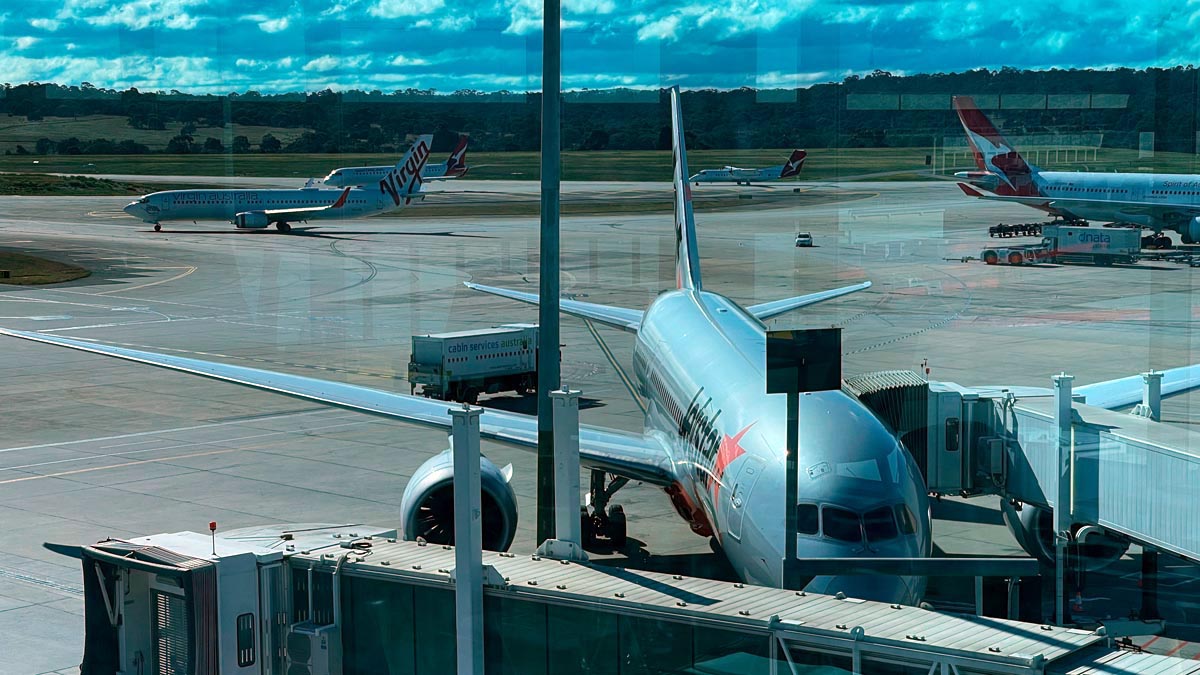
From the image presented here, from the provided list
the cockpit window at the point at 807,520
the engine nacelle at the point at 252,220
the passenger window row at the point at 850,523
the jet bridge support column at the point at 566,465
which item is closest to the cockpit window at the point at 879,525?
the passenger window row at the point at 850,523

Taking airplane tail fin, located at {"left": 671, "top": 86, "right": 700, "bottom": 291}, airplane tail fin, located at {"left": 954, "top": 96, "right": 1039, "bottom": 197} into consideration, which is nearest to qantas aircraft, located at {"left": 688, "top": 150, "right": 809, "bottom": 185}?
airplane tail fin, located at {"left": 671, "top": 86, "right": 700, "bottom": 291}

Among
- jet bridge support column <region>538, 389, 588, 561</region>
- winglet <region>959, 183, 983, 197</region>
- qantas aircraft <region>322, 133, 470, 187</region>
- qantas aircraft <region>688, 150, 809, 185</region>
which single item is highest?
qantas aircraft <region>322, 133, 470, 187</region>

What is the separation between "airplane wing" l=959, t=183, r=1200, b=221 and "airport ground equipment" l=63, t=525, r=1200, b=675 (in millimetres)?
16747

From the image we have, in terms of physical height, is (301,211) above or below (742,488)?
above

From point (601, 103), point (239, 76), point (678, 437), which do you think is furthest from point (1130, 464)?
point (239, 76)

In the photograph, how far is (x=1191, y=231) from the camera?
3225 cm

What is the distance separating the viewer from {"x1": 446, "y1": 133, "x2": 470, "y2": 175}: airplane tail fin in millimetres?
24859

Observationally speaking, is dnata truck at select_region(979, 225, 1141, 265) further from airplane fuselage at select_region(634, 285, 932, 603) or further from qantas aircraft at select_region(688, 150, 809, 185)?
airplane fuselage at select_region(634, 285, 932, 603)

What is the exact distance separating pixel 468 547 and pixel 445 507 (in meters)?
8.20

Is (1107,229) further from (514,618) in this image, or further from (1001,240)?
(514,618)

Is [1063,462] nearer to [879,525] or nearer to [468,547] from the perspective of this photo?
[879,525]

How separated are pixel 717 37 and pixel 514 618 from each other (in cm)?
1518

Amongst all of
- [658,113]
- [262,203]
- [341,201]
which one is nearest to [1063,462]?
[658,113]

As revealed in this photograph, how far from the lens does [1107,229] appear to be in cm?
3838
